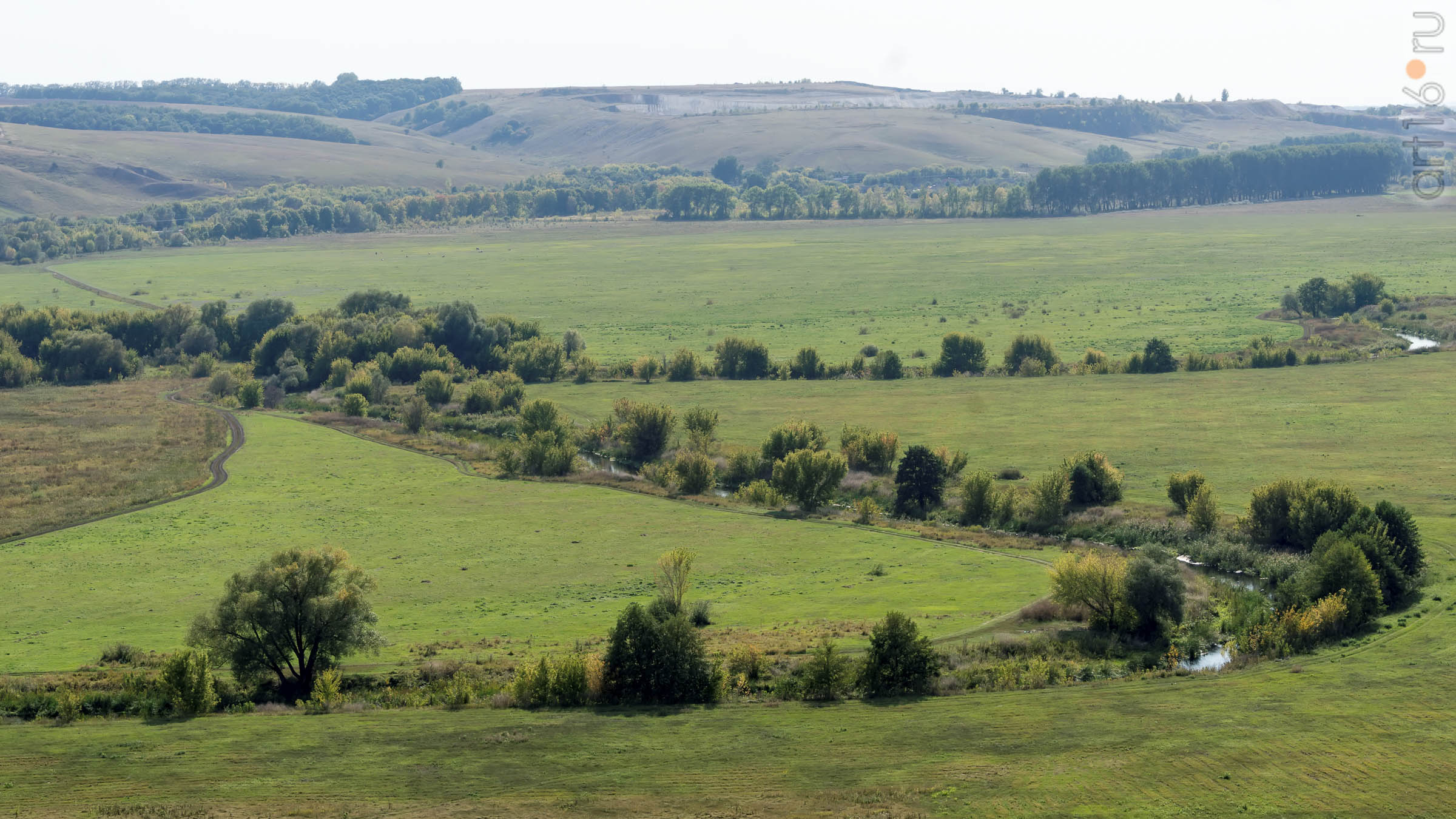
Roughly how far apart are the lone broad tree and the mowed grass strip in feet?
9.86

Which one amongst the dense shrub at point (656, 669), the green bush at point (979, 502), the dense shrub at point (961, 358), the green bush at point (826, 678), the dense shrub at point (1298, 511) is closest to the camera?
the dense shrub at point (656, 669)

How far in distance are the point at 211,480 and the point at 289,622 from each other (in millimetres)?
46598

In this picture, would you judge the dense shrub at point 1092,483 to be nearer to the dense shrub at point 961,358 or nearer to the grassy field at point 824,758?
the grassy field at point 824,758

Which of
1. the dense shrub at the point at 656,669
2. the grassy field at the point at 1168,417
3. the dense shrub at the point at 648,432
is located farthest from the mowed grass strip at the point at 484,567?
the grassy field at the point at 1168,417

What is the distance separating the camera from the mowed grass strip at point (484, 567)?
64438mm

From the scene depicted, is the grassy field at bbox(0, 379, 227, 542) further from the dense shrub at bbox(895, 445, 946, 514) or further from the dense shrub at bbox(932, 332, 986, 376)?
the dense shrub at bbox(932, 332, 986, 376)

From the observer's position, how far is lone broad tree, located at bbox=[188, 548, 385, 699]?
5622 centimetres

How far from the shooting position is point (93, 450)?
362 ft

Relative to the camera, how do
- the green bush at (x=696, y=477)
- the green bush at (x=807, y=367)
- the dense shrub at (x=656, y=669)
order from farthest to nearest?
the green bush at (x=807, y=367)
the green bush at (x=696, y=477)
the dense shrub at (x=656, y=669)

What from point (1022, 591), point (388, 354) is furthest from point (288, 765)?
point (388, 354)

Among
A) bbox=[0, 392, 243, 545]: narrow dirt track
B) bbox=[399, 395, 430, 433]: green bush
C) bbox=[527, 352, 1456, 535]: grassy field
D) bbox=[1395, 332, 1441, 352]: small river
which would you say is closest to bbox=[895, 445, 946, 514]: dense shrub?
bbox=[527, 352, 1456, 535]: grassy field

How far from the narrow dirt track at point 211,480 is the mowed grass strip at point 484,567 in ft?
4.60

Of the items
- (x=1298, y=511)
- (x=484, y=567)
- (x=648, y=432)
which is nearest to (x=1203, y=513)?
(x=1298, y=511)

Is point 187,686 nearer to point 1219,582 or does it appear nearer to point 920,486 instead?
point 920,486
